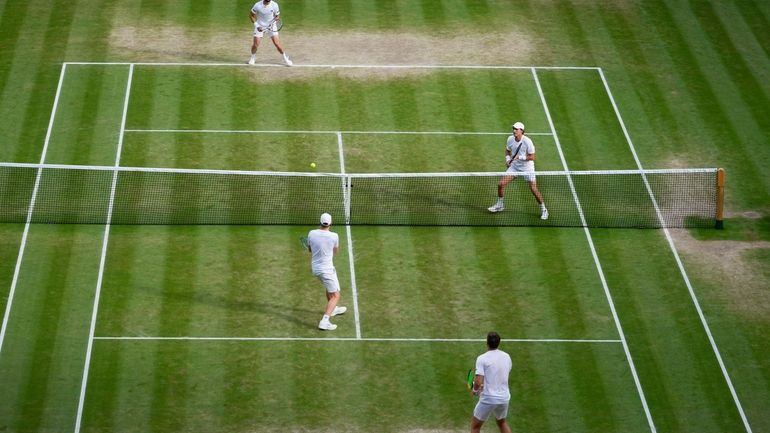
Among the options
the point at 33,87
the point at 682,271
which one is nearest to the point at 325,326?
the point at 682,271

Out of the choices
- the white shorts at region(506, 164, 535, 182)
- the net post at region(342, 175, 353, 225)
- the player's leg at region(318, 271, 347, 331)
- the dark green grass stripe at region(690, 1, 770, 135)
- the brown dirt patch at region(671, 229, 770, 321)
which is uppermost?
the player's leg at region(318, 271, 347, 331)

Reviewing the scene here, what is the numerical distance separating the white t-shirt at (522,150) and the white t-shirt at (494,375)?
773 centimetres

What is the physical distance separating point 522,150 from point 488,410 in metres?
8.08

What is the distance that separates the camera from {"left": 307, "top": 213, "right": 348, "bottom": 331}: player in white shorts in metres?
22.7

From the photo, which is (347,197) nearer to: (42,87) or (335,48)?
(335,48)

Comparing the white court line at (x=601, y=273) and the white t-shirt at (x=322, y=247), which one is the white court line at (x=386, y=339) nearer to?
the white court line at (x=601, y=273)

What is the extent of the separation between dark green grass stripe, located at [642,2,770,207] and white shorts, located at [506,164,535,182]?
4.51 metres

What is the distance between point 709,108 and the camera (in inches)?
1245

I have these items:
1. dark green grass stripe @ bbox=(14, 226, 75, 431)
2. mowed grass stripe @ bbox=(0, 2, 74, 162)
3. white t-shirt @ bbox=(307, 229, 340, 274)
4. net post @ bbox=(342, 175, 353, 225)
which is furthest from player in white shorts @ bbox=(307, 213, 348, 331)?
mowed grass stripe @ bbox=(0, 2, 74, 162)

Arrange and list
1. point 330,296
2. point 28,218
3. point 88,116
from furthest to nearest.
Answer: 1. point 88,116
2. point 28,218
3. point 330,296

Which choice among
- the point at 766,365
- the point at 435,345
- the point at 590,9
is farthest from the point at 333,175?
the point at 590,9

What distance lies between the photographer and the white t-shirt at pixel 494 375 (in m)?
19.5

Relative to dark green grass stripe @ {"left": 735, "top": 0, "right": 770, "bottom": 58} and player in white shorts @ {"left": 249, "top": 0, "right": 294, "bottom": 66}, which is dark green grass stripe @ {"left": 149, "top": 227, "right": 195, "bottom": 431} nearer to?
player in white shorts @ {"left": 249, "top": 0, "right": 294, "bottom": 66}

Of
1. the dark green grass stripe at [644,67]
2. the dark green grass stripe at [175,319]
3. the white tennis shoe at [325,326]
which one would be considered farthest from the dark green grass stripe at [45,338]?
the dark green grass stripe at [644,67]
